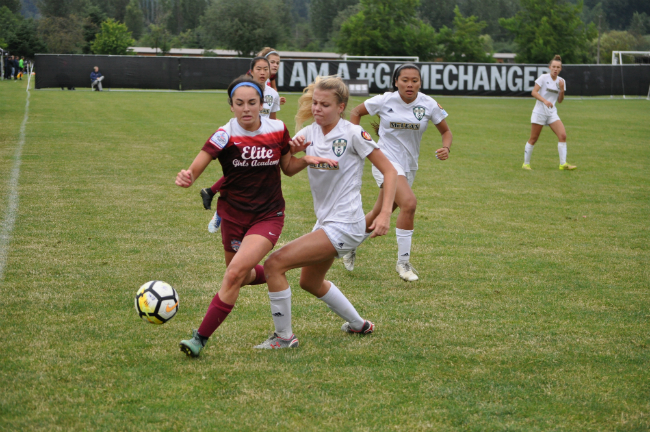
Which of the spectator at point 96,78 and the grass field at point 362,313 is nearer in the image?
the grass field at point 362,313

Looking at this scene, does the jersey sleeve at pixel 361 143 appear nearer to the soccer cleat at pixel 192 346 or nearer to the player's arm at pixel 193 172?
the player's arm at pixel 193 172

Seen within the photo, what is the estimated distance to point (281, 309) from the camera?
444cm

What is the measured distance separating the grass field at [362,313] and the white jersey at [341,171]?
0.93m

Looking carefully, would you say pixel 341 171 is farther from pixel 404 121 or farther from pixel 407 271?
pixel 404 121

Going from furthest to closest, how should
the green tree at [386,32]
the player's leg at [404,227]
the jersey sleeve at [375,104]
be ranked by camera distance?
the green tree at [386,32], the jersey sleeve at [375,104], the player's leg at [404,227]

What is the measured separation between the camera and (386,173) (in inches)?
179

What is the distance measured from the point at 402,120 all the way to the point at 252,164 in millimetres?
2951

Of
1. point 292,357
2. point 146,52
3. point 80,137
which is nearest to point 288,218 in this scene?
point 292,357

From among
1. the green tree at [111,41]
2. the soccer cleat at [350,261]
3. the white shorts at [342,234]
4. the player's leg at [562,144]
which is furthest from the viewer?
the green tree at [111,41]

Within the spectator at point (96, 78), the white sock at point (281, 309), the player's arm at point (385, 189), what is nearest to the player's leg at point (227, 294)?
the white sock at point (281, 309)

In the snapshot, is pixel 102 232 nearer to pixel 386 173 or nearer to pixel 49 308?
pixel 49 308

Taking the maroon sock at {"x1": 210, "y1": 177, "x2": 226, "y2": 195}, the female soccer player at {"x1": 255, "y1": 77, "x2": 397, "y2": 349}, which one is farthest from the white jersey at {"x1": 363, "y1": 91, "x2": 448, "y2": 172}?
the female soccer player at {"x1": 255, "y1": 77, "x2": 397, "y2": 349}

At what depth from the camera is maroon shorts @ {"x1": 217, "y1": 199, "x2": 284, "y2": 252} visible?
4.44m

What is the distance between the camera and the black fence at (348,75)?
3747cm
